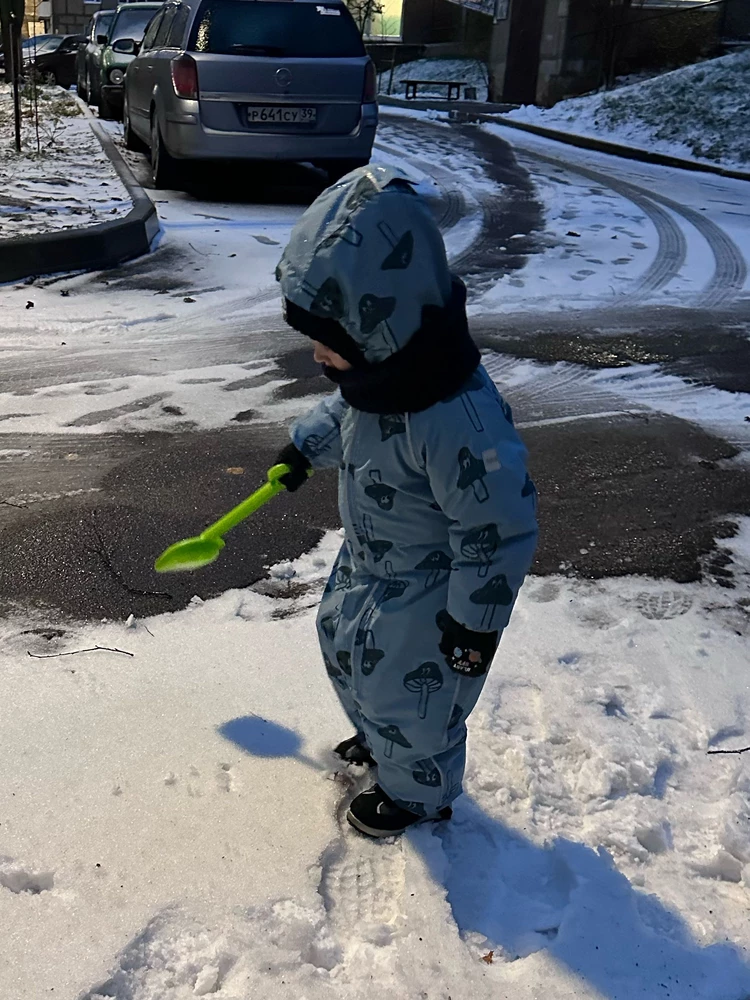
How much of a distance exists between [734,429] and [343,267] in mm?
3146

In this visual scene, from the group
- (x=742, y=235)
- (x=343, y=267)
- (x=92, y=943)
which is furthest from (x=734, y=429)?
(x=742, y=235)

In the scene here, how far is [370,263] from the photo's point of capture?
1453mm

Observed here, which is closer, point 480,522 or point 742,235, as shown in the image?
point 480,522

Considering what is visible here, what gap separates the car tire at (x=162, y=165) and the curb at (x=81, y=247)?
62.1 inches

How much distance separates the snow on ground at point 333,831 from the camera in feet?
5.52

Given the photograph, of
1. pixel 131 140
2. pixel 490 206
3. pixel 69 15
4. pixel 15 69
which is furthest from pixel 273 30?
pixel 69 15

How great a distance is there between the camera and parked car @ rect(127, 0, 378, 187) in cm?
761

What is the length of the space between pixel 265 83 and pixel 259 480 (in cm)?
533

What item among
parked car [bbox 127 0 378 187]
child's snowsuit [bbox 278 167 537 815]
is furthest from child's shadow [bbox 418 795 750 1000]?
parked car [bbox 127 0 378 187]

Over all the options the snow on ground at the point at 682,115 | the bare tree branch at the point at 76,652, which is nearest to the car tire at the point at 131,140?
the snow on ground at the point at 682,115

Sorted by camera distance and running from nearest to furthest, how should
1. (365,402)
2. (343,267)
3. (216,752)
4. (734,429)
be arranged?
1. (343,267)
2. (365,402)
3. (216,752)
4. (734,429)

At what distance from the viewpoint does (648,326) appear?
18.1 ft

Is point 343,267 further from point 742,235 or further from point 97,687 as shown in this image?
point 742,235

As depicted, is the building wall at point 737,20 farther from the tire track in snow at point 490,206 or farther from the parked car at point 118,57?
the parked car at point 118,57
